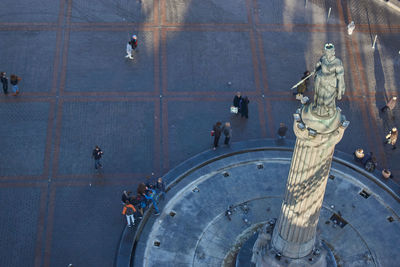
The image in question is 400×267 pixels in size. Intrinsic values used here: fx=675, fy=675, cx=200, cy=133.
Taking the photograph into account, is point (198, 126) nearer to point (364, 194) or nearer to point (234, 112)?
point (234, 112)

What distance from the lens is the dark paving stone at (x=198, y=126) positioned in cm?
3359

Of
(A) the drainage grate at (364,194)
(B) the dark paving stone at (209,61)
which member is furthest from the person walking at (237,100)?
(A) the drainage grate at (364,194)

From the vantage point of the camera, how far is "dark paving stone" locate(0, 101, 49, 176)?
32.5m

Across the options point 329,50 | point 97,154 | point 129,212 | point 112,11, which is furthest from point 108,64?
point 329,50

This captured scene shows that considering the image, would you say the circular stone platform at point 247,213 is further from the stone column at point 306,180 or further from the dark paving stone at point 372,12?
the dark paving stone at point 372,12

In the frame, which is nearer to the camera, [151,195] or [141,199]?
[151,195]

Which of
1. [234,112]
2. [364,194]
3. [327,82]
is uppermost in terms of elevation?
[234,112]

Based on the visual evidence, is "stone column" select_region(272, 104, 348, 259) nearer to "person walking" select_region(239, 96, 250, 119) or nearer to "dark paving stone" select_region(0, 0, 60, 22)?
"person walking" select_region(239, 96, 250, 119)

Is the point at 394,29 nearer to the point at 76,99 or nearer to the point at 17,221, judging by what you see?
the point at 76,99

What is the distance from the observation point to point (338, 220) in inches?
1176

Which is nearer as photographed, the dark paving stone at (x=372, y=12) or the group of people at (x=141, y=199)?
the group of people at (x=141, y=199)

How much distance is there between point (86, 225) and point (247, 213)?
23.9ft

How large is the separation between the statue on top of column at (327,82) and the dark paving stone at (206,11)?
21462 mm

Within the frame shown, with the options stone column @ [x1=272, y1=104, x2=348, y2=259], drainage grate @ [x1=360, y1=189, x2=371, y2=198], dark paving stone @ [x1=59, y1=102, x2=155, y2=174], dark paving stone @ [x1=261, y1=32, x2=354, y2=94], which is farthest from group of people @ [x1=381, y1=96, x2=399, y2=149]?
dark paving stone @ [x1=59, y1=102, x2=155, y2=174]
